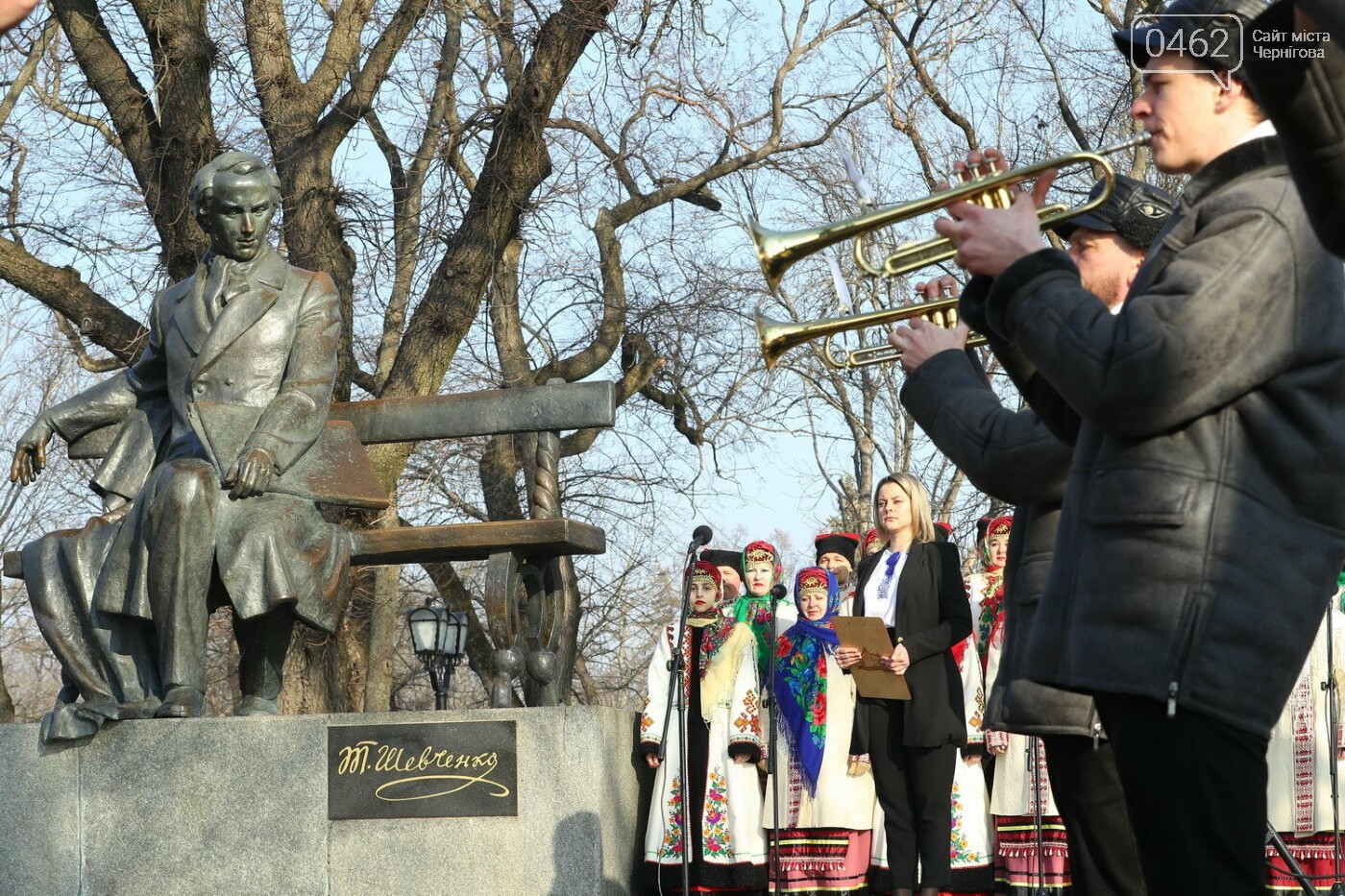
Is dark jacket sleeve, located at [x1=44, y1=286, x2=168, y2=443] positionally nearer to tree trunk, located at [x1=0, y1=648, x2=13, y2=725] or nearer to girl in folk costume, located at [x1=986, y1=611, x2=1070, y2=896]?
girl in folk costume, located at [x1=986, y1=611, x2=1070, y2=896]

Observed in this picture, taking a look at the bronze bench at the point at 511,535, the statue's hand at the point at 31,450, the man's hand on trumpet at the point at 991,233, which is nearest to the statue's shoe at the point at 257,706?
A: the bronze bench at the point at 511,535

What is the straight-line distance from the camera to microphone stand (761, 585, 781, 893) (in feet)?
27.7

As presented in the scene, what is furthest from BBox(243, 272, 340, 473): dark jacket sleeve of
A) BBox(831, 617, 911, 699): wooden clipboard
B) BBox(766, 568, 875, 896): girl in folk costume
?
BBox(766, 568, 875, 896): girl in folk costume

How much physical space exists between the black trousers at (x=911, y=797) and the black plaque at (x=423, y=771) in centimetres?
219

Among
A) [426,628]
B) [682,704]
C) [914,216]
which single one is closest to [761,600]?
[682,704]

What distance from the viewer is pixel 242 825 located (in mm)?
6438

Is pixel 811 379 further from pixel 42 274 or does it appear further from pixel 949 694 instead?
pixel 949 694

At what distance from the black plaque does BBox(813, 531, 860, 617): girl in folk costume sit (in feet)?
11.1

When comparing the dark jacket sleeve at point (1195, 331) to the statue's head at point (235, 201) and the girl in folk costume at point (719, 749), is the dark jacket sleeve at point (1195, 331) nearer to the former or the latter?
the statue's head at point (235, 201)

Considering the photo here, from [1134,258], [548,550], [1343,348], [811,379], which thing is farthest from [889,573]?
[811,379]

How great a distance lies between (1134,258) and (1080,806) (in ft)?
3.74

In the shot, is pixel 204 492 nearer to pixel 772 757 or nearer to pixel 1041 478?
pixel 772 757

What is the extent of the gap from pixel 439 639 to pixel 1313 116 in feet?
48.5

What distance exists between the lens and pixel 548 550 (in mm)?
7324
